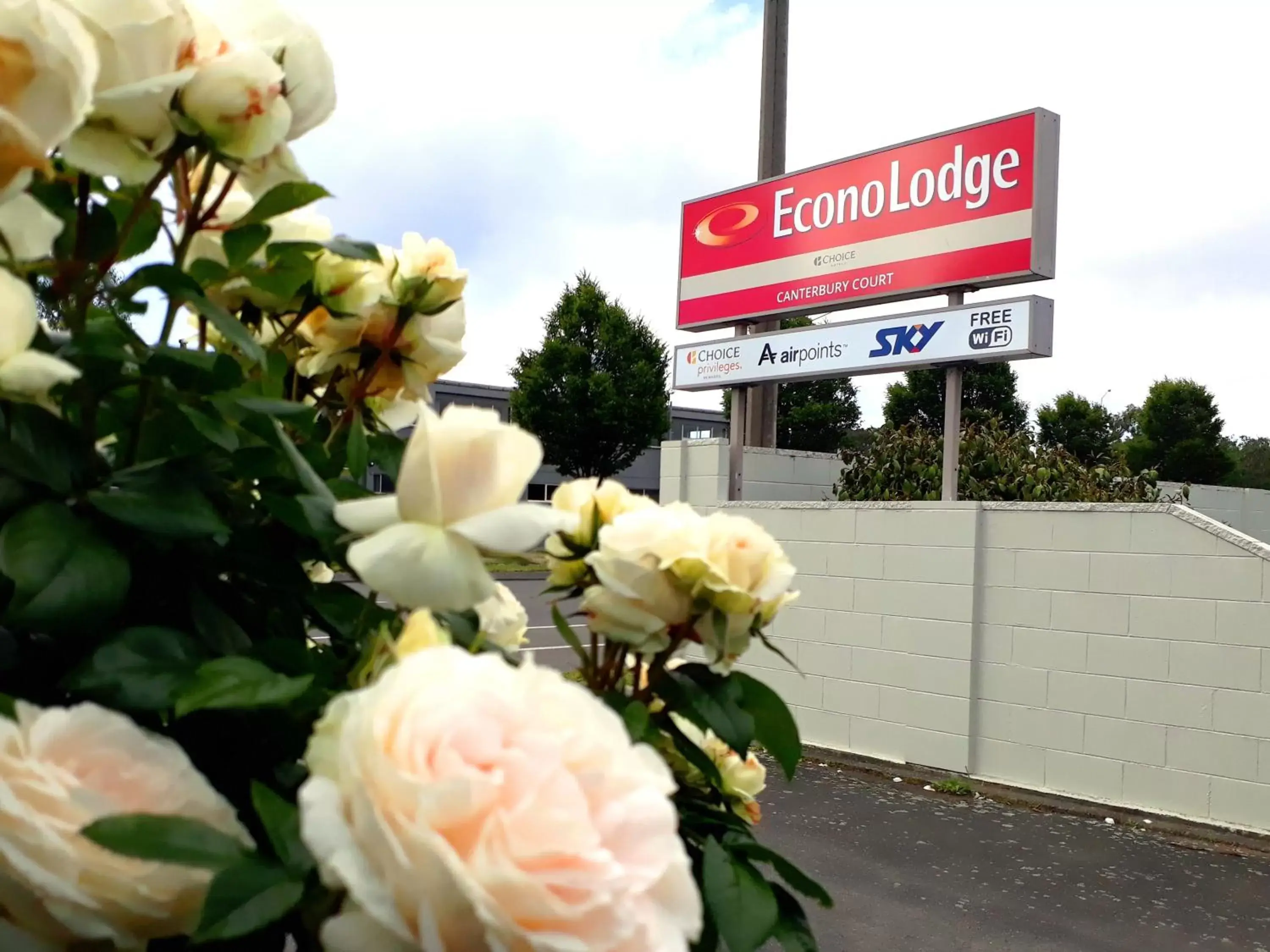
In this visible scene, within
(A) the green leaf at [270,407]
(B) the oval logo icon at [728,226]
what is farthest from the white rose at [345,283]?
(B) the oval logo icon at [728,226]

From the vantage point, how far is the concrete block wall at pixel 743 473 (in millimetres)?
7352

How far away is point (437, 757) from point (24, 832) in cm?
19

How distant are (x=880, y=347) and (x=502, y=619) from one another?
6.28 m

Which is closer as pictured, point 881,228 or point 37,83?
point 37,83

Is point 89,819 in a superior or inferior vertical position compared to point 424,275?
inferior

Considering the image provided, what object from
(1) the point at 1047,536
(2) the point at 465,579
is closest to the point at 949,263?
(1) the point at 1047,536

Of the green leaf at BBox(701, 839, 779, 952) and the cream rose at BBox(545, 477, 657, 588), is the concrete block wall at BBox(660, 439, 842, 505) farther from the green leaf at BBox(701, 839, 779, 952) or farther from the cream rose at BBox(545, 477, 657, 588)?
the green leaf at BBox(701, 839, 779, 952)

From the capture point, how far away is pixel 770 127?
30.2ft

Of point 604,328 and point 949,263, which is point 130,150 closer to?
point 949,263

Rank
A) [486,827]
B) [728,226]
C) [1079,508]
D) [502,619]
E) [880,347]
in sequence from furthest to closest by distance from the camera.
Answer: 1. [728,226]
2. [880,347]
3. [1079,508]
4. [502,619]
5. [486,827]

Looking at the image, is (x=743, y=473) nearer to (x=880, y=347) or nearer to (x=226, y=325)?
(x=880, y=347)

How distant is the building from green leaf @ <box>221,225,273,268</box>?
17928mm

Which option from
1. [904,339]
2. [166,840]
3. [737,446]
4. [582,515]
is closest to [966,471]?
[904,339]

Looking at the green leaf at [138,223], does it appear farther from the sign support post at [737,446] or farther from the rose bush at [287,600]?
the sign support post at [737,446]
